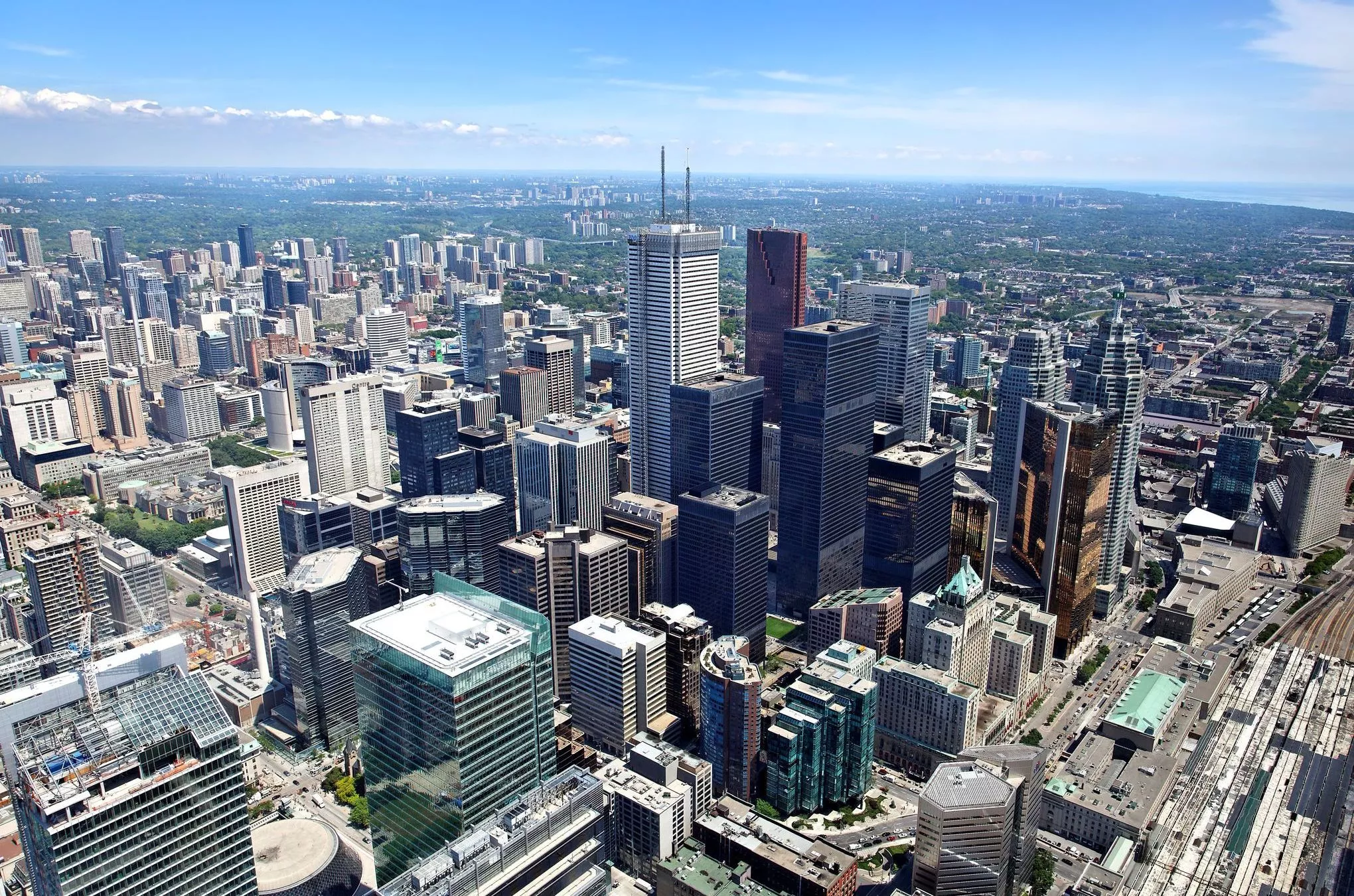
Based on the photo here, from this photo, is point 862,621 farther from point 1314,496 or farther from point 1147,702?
point 1314,496

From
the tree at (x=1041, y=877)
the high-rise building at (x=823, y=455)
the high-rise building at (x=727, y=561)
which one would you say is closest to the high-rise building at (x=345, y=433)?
the high-rise building at (x=727, y=561)

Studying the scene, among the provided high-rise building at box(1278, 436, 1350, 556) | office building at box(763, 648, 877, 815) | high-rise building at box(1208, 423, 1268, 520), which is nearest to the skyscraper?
office building at box(763, 648, 877, 815)

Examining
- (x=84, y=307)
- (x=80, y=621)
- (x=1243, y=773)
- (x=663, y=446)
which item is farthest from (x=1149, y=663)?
(x=84, y=307)

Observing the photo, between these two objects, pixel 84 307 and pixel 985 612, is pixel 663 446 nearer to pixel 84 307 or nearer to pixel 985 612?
pixel 985 612

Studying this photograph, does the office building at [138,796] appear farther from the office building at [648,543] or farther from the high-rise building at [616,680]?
the office building at [648,543]

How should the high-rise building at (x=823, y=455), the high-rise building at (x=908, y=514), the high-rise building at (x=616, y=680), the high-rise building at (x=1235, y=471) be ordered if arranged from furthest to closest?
the high-rise building at (x=1235, y=471) < the high-rise building at (x=823, y=455) < the high-rise building at (x=908, y=514) < the high-rise building at (x=616, y=680)
